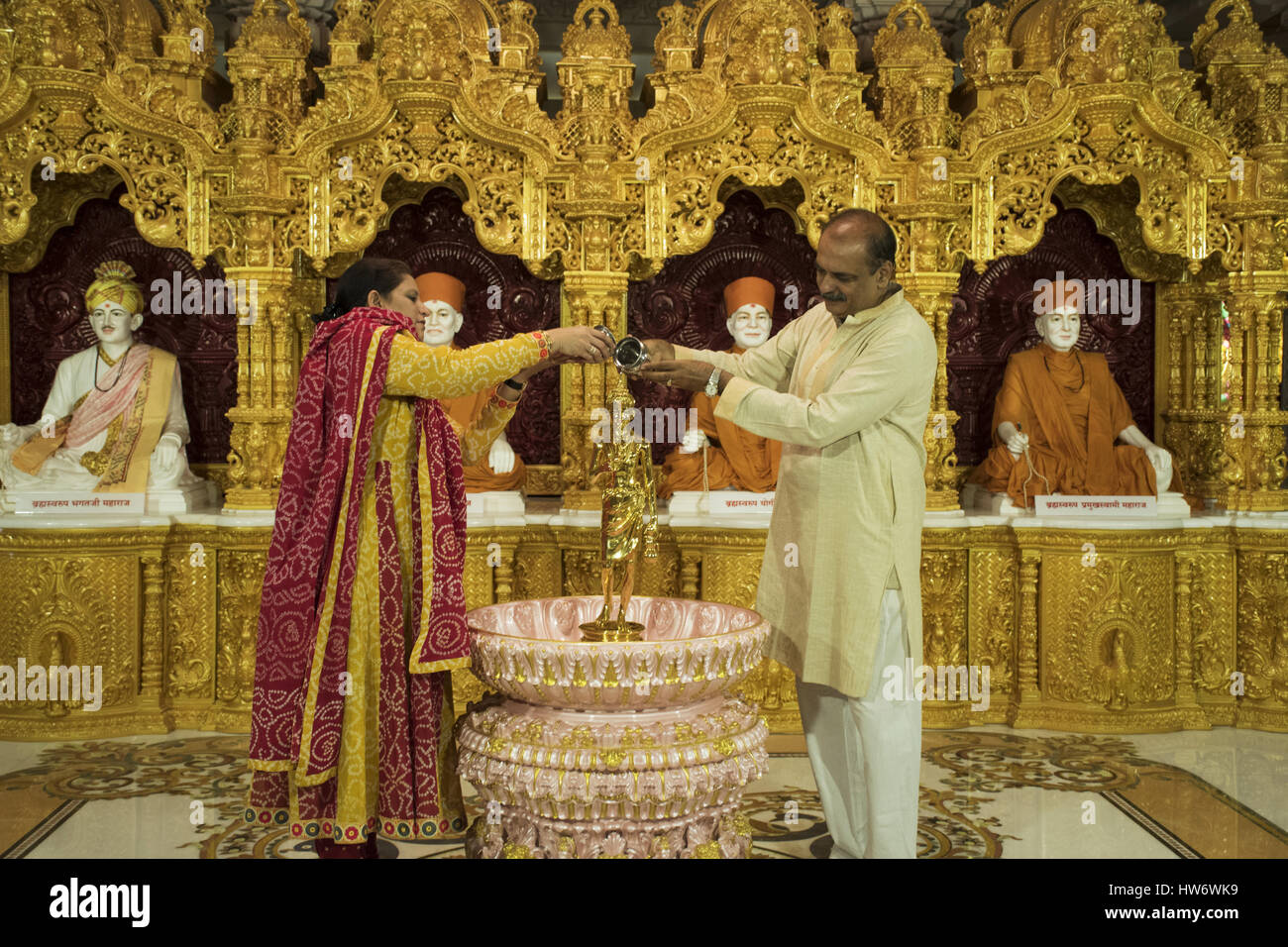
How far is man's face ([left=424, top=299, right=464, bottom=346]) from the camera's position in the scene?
555 centimetres

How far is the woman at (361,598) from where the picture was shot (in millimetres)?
3010

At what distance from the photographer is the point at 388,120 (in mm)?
5371

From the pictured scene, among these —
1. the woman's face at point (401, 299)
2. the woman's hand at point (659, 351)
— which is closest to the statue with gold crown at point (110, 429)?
the woman's face at point (401, 299)

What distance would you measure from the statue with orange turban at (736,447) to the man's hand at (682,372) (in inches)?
81.6

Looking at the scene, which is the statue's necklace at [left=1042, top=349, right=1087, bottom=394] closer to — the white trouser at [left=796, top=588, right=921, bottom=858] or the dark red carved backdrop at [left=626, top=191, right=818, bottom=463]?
the dark red carved backdrop at [left=626, top=191, right=818, bottom=463]

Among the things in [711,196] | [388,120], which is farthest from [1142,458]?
[388,120]

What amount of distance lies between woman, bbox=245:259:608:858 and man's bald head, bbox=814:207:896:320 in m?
0.84

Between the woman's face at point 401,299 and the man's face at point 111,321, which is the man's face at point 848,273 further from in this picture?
the man's face at point 111,321

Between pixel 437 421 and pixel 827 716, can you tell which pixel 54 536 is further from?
pixel 827 716

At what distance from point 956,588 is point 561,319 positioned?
7.20 feet

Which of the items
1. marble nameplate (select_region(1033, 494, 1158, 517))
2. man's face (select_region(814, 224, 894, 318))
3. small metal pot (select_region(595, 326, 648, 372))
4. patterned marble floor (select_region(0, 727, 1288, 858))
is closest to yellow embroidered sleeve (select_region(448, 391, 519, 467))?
small metal pot (select_region(595, 326, 648, 372))

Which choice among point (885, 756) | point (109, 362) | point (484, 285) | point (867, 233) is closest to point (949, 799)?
point (885, 756)

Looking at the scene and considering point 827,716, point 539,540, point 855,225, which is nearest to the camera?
point 855,225

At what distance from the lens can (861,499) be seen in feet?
11.1
